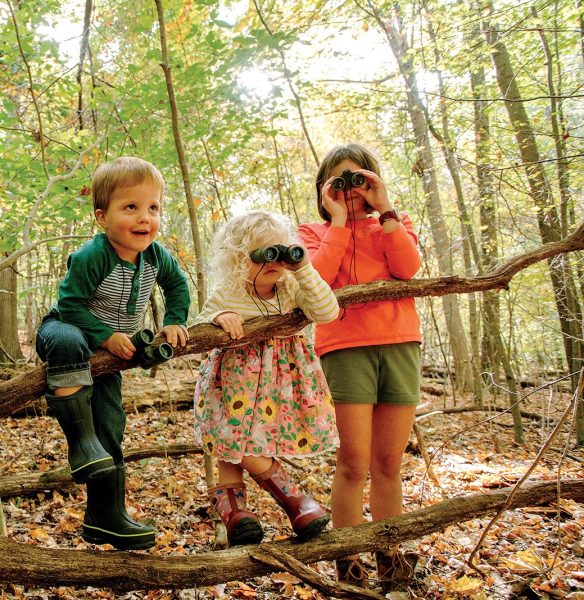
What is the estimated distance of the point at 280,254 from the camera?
1.86 metres

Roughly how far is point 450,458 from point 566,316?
6.58ft

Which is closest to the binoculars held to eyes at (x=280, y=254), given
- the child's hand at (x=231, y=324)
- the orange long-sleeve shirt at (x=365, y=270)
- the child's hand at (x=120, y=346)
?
the child's hand at (x=231, y=324)

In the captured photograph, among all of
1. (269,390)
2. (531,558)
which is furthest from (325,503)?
(269,390)

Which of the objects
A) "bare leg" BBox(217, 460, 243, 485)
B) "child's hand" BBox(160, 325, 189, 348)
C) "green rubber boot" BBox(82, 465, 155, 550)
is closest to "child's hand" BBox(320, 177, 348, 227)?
"child's hand" BBox(160, 325, 189, 348)

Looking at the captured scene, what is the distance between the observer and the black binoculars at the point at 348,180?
2176mm

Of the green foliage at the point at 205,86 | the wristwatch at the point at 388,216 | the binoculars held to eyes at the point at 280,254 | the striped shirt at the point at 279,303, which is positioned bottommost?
the striped shirt at the point at 279,303

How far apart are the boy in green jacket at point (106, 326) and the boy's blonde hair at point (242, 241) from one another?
0.89ft

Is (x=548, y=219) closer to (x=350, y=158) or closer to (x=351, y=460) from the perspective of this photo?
(x=350, y=158)

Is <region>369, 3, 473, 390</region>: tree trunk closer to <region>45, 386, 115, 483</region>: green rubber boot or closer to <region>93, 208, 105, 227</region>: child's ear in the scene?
<region>93, 208, 105, 227</region>: child's ear

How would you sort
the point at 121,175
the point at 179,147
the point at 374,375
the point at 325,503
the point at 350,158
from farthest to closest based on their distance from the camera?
the point at 325,503
the point at 179,147
the point at 350,158
the point at 374,375
the point at 121,175

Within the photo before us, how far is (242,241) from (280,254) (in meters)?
0.26

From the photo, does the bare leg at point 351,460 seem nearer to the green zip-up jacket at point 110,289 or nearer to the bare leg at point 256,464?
the bare leg at point 256,464

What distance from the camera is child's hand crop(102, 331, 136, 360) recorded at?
1.80 meters

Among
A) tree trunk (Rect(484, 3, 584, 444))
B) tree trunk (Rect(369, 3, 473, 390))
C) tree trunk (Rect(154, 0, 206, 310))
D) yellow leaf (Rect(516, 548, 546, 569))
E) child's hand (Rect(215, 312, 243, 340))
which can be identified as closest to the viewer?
child's hand (Rect(215, 312, 243, 340))
